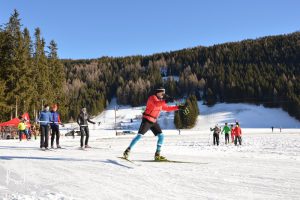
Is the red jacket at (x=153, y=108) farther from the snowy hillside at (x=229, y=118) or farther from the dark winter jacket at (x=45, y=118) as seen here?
the snowy hillside at (x=229, y=118)

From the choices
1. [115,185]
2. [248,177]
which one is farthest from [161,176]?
[248,177]

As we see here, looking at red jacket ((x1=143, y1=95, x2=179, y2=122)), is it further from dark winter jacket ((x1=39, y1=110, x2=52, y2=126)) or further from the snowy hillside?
the snowy hillside

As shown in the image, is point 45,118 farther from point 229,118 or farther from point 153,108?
point 229,118

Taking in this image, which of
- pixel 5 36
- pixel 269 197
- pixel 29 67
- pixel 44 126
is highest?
pixel 5 36

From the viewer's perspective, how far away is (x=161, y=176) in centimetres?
596

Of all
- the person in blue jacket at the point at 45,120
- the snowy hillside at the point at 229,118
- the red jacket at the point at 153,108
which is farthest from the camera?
the snowy hillside at the point at 229,118

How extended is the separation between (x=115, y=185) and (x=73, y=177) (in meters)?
0.97

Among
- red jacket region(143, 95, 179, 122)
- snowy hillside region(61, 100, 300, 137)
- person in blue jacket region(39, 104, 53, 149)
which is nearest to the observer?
red jacket region(143, 95, 179, 122)

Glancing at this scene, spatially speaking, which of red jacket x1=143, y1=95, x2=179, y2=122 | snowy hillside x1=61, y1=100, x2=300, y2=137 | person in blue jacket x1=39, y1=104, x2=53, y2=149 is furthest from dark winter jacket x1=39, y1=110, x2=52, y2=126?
snowy hillside x1=61, y1=100, x2=300, y2=137

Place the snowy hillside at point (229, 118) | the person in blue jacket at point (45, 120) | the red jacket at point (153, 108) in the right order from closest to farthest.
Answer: the red jacket at point (153, 108) → the person in blue jacket at point (45, 120) → the snowy hillside at point (229, 118)

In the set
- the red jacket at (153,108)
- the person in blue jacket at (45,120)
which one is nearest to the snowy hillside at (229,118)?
the person in blue jacket at (45,120)

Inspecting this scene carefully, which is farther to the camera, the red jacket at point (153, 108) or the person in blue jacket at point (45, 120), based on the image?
the person in blue jacket at point (45, 120)

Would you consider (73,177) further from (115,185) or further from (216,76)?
(216,76)

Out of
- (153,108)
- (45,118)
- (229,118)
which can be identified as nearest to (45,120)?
(45,118)
